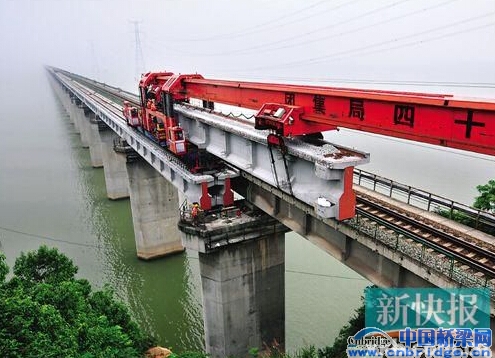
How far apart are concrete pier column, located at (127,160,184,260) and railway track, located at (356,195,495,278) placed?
50.3ft

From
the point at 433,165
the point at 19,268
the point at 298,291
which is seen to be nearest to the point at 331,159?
the point at 19,268

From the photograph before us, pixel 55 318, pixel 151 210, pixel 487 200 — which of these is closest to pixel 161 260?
pixel 151 210

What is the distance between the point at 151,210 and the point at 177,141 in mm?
8511

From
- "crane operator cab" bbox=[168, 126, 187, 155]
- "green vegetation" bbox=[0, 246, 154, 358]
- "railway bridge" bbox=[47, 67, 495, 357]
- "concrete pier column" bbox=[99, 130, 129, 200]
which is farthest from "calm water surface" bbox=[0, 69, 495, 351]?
"crane operator cab" bbox=[168, 126, 187, 155]

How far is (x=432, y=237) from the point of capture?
9508 mm

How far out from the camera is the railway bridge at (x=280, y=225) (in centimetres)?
879

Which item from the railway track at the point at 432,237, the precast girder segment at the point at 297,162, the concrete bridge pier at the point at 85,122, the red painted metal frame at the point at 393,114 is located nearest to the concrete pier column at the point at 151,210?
the precast girder segment at the point at 297,162

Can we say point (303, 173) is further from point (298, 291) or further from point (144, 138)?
point (144, 138)

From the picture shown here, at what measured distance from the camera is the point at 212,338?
49.1ft

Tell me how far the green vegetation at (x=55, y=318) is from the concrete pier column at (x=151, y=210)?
Result: 1020 cm

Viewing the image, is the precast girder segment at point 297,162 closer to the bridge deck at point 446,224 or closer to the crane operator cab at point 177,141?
the crane operator cab at point 177,141

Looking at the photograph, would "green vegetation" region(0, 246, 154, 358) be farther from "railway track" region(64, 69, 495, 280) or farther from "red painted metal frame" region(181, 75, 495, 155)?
"railway track" region(64, 69, 495, 280)

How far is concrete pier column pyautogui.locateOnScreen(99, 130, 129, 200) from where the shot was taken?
33.3 m

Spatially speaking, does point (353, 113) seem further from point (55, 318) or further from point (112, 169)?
point (112, 169)
